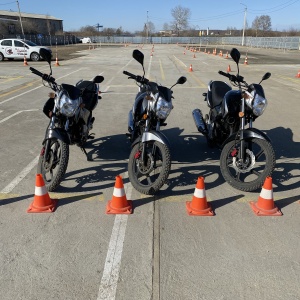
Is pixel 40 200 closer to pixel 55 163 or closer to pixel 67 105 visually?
pixel 55 163

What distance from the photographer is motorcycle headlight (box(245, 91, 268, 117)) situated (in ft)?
13.0

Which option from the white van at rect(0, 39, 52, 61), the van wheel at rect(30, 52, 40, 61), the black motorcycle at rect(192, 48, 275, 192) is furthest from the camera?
the van wheel at rect(30, 52, 40, 61)

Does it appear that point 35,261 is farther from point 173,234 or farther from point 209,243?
point 209,243

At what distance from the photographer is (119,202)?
3520 millimetres

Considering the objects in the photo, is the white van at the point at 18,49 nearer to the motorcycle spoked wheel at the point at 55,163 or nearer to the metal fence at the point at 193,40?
the motorcycle spoked wheel at the point at 55,163

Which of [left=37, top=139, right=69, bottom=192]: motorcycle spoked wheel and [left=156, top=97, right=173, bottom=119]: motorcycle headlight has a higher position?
[left=156, top=97, right=173, bottom=119]: motorcycle headlight

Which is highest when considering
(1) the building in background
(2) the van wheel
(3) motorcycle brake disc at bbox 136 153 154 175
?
(1) the building in background

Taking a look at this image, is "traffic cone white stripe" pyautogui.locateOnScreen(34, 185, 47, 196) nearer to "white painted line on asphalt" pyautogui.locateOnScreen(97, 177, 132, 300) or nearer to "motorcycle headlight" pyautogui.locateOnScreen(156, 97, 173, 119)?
"white painted line on asphalt" pyautogui.locateOnScreen(97, 177, 132, 300)

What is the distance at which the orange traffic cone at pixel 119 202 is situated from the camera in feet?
11.5

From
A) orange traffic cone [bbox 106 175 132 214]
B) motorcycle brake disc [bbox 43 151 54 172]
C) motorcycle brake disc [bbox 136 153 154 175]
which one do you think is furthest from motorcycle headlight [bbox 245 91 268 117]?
motorcycle brake disc [bbox 43 151 54 172]

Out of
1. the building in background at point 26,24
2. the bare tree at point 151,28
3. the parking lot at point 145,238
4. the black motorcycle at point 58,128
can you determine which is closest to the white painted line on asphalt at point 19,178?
the parking lot at point 145,238

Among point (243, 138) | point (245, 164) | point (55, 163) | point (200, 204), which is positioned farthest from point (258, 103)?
point (55, 163)

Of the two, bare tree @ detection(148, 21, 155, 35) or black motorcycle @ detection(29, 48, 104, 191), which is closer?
black motorcycle @ detection(29, 48, 104, 191)

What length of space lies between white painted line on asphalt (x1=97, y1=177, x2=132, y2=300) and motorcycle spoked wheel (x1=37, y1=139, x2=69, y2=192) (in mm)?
959
